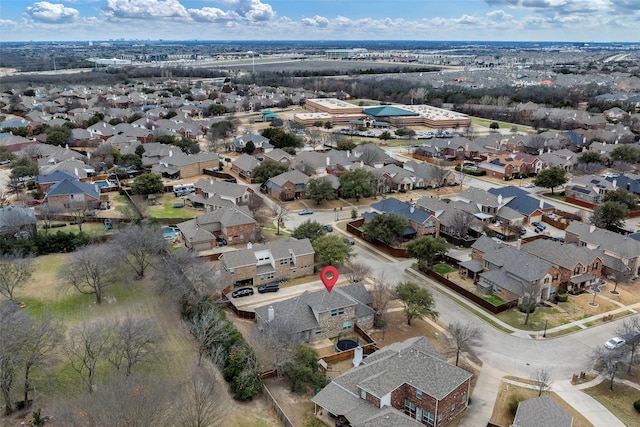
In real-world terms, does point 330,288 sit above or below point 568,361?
above

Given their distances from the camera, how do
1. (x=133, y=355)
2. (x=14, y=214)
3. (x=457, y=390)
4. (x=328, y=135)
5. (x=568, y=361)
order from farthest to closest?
(x=328, y=135) → (x=14, y=214) → (x=568, y=361) → (x=133, y=355) → (x=457, y=390)

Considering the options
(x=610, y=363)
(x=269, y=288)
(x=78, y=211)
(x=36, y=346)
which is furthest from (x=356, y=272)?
(x=78, y=211)

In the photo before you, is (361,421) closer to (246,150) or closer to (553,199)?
(553,199)

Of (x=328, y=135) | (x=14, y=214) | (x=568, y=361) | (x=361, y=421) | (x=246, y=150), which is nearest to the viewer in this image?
(x=361, y=421)

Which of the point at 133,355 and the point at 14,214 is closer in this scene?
the point at 133,355

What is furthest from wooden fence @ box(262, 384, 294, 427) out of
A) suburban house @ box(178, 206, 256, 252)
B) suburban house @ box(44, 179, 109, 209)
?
suburban house @ box(44, 179, 109, 209)

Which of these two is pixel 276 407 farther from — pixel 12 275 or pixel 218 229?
pixel 218 229

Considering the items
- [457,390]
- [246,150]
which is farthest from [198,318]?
[246,150]
